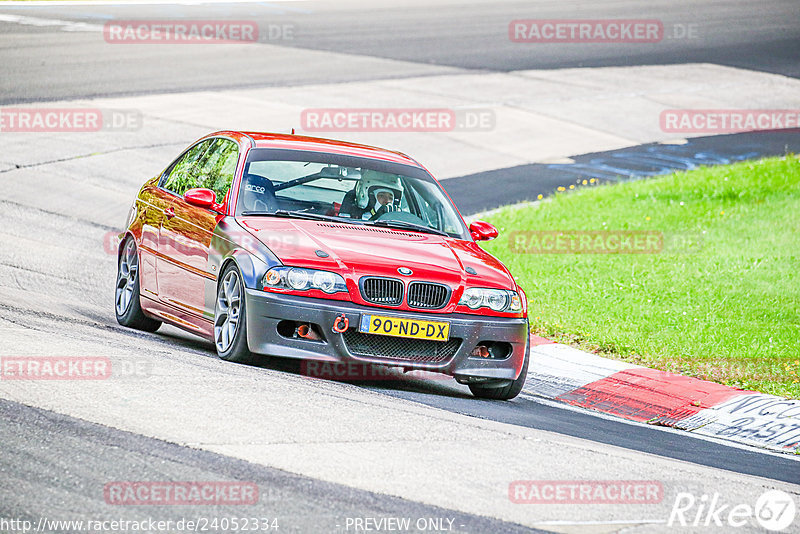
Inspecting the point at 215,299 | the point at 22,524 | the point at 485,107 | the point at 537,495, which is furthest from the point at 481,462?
the point at 485,107

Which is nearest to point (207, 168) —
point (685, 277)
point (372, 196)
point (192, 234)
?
point (192, 234)

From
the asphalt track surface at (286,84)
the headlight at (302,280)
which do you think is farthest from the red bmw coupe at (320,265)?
the asphalt track surface at (286,84)

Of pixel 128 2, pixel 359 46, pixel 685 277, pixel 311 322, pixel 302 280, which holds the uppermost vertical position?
pixel 128 2

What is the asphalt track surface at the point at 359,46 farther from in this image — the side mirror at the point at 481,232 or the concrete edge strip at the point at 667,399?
the concrete edge strip at the point at 667,399

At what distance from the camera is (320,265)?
8188 millimetres

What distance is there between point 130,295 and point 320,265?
2716 mm

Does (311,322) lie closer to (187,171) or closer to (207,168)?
(207,168)

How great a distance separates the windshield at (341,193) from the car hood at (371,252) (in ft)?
0.68

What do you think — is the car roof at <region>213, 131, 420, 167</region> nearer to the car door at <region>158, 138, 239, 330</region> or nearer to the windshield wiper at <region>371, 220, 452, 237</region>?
the car door at <region>158, 138, 239, 330</region>

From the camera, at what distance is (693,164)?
69.7 ft

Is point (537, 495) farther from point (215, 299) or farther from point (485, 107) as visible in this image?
point (485, 107)

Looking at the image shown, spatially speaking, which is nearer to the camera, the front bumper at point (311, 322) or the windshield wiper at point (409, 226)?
the front bumper at point (311, 322)

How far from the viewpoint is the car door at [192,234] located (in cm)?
907

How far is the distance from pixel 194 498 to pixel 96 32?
25.2 meters
